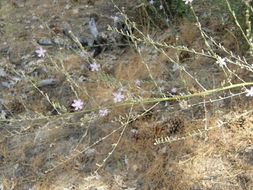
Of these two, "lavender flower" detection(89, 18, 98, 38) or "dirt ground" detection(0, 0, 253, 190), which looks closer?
"dirt ground" detection(0, 0, 253, 190)

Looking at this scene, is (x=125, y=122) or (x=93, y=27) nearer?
(x=125, y=122)

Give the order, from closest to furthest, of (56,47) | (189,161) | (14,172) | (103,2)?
1. (189,161)
2. (14,172)
3. (56,47)
4. (103,2)

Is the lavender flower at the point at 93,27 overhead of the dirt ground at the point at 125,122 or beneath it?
overhead

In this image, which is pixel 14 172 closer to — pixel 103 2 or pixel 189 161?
pixel 189 161

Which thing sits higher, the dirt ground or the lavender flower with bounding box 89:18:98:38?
the lavender flower with bounding box 89:18:98:38

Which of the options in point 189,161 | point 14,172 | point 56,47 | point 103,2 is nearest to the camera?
point 189,161

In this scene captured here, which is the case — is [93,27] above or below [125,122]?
above

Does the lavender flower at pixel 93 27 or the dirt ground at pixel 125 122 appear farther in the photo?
Result: the lavender flower at pixel 93 27

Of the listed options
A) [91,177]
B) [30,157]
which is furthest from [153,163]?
[30,157]
